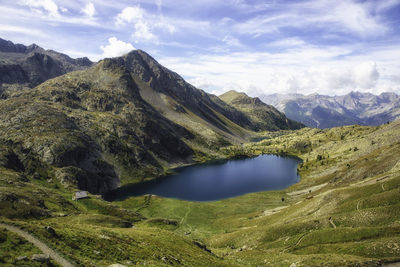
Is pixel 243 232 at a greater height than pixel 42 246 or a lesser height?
lesser

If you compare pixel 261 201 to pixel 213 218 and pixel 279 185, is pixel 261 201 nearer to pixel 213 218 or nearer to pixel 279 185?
pixel 213 218

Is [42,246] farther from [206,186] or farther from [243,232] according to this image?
[206,186]

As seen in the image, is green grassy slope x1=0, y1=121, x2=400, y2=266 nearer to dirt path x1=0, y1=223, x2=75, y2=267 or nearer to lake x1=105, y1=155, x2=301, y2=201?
dirt path x1=0, y1=223, x2=75, y2=267

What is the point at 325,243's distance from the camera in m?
50.0

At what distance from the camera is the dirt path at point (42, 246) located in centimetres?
2896

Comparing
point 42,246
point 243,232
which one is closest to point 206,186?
point 243,232

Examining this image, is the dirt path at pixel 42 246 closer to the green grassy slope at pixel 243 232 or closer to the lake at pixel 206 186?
the green grassy slope at pixel 243 232

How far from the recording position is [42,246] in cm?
3184

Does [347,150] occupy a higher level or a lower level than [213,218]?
higher

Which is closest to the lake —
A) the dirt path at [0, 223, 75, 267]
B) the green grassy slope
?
the green grassy slope

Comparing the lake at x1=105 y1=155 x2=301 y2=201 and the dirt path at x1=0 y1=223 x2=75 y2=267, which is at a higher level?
the dirt path at x1=0 y1=223 x2=75 y2=267

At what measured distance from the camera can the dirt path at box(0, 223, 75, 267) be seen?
95.0ft

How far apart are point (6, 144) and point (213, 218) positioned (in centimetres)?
13647

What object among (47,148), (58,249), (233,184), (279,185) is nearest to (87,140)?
(47,148)
